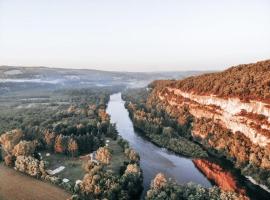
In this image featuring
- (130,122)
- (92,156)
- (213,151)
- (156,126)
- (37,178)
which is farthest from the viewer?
(130,122)

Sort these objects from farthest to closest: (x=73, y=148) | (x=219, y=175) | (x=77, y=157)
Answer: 1. (x=73, y=148)
2. (x=77, y=157)
3. (x=219, y=175)

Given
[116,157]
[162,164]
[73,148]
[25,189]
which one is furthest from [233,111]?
[25,189]

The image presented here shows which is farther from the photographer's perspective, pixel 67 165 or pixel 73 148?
pixel 73 148

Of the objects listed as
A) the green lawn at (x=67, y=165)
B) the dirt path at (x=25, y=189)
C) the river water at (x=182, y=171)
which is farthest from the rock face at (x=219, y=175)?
the dirt path at (x=25, y=189)

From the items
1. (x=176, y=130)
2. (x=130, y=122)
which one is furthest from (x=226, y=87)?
(x=130, y=122)

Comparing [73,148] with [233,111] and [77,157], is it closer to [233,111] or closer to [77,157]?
[77,157]

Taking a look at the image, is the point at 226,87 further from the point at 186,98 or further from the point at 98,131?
the point at 98,131

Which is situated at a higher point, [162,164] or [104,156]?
[104,156]
